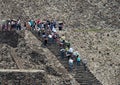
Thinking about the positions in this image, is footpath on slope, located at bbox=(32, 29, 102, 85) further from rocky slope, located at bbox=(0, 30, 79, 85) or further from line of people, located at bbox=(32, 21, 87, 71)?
rocky slope, located at bbox=(0, 30, 79, 85)

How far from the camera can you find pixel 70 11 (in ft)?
220

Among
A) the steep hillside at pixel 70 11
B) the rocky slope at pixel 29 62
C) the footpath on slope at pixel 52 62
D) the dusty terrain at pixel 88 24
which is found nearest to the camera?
the rocky slope at pixel 29 62

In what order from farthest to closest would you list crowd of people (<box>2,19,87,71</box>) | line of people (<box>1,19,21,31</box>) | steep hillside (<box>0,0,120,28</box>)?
steep hillside (<box>0,0,120,28</box>) < line of people (<box>1,19,21,31</box>) < crowd of people (<box>2,19,87,71</box>)

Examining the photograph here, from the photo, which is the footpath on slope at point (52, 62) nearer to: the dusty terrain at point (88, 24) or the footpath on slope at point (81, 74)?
the dusty terrain at point (88, 24)

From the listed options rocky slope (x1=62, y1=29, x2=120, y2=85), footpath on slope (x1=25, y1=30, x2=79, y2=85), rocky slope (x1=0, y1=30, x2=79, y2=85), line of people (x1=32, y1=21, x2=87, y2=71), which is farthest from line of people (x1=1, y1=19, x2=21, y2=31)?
rocky slope (x1=62, y1=29, x2=120, y2=85)

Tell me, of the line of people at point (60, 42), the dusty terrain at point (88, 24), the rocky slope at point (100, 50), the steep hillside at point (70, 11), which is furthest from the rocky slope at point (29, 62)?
the steep hillside at point (70, 11)

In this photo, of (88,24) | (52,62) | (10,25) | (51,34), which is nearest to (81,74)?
(52,62)

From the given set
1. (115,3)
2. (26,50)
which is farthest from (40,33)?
(115,3)

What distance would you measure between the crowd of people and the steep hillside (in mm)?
3460

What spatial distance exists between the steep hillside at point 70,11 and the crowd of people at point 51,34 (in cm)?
346

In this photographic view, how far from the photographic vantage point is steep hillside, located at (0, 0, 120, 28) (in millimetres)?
65125

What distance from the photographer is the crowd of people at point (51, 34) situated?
53.9 meters

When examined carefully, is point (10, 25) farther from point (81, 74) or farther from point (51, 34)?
point (81, 74)

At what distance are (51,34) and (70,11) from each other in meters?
11.0
